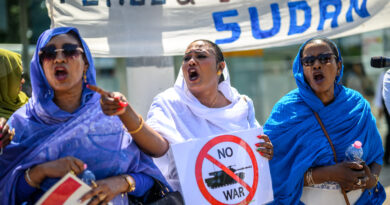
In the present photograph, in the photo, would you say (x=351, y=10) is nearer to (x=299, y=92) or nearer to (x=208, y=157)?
(x=299, y=92)

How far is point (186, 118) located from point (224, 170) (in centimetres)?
41

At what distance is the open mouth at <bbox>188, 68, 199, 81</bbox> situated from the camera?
272 cm

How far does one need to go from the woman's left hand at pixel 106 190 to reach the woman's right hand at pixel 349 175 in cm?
134

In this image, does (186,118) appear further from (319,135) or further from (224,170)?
(319,135)

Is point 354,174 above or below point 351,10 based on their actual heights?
below

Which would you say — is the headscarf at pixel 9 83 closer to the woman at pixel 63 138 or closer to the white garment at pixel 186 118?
the woman at pixel 63 138

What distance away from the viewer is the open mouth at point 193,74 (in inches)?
107

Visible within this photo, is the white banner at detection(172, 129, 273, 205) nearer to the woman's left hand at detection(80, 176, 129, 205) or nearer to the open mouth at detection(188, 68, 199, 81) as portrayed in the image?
the woman's left hand at detection(80, 176, 129, 205)

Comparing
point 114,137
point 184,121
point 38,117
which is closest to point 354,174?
point 184,121

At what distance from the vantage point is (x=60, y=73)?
6.98ft

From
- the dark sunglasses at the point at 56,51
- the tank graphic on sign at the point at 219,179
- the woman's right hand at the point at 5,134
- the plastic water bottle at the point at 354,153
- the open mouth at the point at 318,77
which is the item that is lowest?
the tank graphic on sign at the point at 219,179

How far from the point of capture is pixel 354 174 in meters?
2.61

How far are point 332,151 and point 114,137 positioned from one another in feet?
4.73

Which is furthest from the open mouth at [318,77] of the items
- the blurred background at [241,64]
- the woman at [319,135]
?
the blurred background at [241,64]
